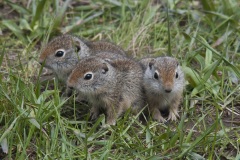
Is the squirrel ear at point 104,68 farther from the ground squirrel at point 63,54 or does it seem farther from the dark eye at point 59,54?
the dark eye at point 59,54

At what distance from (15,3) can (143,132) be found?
4.20 metres

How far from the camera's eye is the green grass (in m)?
6.01

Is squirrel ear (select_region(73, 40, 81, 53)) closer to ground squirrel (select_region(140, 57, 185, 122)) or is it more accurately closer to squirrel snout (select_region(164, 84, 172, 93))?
ground squirrel (select_region(140, 57, 185, 122))

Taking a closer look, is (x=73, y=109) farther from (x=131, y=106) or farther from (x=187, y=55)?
(x=187, y=55)

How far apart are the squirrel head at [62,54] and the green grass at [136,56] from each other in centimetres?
25

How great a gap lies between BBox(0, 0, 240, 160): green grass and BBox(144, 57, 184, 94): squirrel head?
332mm

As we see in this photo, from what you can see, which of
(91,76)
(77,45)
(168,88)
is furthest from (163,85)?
(77,45)

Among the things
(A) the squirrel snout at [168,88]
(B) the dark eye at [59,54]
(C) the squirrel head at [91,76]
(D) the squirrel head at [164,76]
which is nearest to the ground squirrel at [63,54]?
(B) the dark eye at [59,54]

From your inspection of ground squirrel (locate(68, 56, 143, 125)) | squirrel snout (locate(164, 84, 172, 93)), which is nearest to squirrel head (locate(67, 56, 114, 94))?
ground squirrel (locate(68, 56, 143, 125))

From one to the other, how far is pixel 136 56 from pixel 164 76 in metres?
1.70

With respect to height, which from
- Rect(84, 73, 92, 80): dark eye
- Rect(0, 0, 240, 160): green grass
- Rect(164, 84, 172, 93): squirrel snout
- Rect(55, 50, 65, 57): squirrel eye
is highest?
Rect(164, 84, 172, 93): squirrel snout

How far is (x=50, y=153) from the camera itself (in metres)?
5.90

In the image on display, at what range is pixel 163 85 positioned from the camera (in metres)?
6.63

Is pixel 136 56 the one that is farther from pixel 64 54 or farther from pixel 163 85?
pixel 163 85
